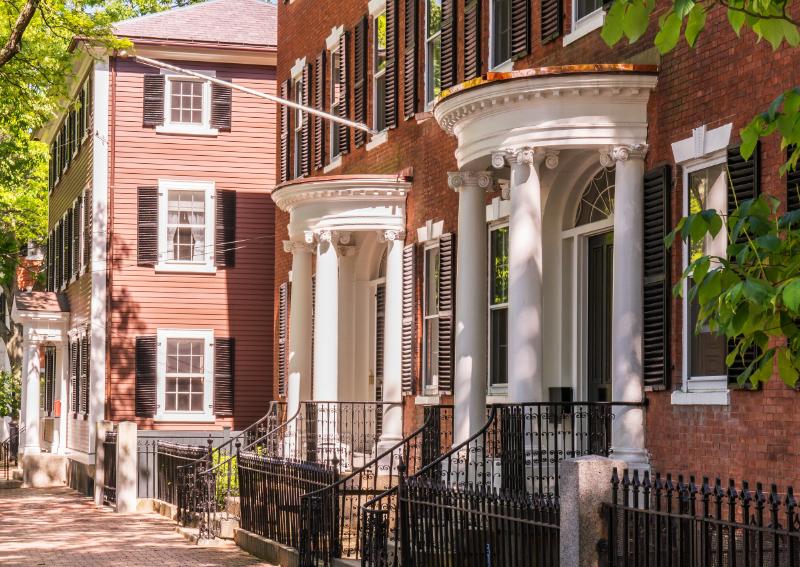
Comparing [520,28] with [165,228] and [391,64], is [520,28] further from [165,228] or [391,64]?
[165,228]

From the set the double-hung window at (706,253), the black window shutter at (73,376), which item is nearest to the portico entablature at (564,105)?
the double-hung window at (706,253)

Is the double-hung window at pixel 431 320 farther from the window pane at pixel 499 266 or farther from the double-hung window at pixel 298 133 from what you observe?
the double-hung window at pixel 298 133

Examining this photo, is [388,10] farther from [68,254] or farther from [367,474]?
[68,254]

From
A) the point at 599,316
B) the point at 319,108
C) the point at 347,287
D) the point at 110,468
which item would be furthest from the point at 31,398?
the point at 599,316

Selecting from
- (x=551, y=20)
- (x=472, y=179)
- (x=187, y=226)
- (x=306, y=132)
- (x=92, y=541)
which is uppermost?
(x=306, y=132)

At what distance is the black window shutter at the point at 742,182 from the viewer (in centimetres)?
1248

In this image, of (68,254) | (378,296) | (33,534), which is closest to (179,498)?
(33,534)

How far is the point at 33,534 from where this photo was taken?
22672 millimetres

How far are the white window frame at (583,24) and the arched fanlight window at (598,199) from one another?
1.50 meters

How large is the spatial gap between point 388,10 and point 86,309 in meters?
15.1

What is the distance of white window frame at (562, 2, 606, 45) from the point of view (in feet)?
51.1

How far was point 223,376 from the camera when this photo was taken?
33.2m

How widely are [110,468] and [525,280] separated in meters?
16.5

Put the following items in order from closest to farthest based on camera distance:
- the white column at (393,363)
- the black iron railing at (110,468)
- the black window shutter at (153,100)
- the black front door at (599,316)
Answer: the black front door at (599,316) < the white column at (393,363) < the black iron railing at (110,468) < the black window shutter at (153,100)
